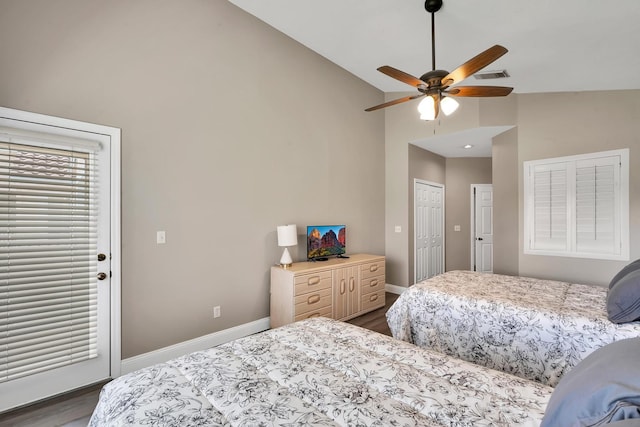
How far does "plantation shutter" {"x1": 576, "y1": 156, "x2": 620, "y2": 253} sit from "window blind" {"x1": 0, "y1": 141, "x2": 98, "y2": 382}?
515 cm

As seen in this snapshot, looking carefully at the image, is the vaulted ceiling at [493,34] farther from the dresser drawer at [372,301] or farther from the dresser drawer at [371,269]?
the dresser drawer at [372,301]

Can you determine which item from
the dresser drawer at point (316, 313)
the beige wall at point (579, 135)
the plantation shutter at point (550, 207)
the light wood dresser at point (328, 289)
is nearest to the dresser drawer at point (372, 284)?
the light wood dresser at point (328, 289)

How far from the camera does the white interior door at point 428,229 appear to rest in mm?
5357

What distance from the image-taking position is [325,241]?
4004mm

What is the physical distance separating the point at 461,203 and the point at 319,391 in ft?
19.4

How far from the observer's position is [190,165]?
289cm

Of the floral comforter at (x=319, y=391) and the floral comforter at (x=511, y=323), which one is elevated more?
the floral comforter at (x=319, y=391)

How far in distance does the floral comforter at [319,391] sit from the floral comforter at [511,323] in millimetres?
1164

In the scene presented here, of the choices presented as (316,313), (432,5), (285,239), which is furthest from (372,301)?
(432,5)

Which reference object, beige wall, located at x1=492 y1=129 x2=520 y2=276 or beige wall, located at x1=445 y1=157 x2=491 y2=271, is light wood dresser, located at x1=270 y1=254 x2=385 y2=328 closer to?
beige wall, located at x1=492 y1=129 x2=520 y2=276

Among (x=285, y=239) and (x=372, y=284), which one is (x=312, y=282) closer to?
(x=285, y=239)

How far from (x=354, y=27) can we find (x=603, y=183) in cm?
341

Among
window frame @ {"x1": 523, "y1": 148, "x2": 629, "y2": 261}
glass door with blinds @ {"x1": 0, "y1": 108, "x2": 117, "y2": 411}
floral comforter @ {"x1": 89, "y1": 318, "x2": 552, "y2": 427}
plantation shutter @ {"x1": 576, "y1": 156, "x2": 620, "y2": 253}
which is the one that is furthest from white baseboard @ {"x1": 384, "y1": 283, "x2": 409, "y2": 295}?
glass door with blinds @ {"x1": 0, "y1": 108, "x2": 117, "y2": 411}

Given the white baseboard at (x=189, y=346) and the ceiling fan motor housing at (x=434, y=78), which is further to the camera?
the white baseboard at (x=189, y=346)
